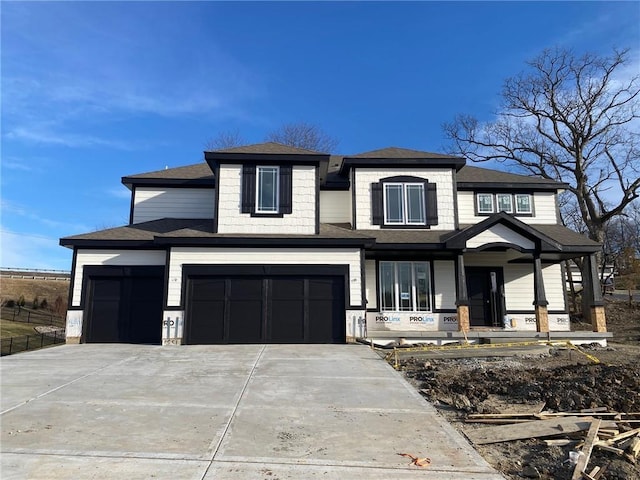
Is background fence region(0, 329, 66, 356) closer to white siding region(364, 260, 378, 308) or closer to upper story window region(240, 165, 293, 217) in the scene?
upper story window region(240, 165, 293, 217)

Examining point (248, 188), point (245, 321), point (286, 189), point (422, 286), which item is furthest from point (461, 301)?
point (248, 188)

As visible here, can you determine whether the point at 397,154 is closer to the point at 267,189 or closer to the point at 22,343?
the point at 267,189

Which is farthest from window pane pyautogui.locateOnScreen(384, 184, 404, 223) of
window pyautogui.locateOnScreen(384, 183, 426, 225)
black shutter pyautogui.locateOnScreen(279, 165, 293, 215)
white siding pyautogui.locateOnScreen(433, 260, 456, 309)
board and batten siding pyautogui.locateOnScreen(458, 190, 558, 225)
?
black shutter pyautogui.locateOnScreen(279, 165, 293, 215)

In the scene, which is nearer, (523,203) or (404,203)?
(404,203)

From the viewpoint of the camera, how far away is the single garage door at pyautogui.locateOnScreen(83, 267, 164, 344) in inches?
562

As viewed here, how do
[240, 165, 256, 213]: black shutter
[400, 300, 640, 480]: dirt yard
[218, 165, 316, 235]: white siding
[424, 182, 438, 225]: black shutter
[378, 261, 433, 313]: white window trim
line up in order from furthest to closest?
[424, 182, 438, 225]: black shutter
[378, 261, 433, 313]: white window trim
[240, 165, 256, 213]: black shutter
[218, 165, 316, 235]: white siding
[400, 300, 640, 480]: dirt yard

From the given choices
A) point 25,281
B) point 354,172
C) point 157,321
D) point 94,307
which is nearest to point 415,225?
point 354,172

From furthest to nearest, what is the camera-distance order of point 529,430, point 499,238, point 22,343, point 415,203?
point 22,343
point 415,203
point 499,238
point 529,430

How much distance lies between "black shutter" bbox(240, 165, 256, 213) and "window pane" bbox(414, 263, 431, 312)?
256 inches

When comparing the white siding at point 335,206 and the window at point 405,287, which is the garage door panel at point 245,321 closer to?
the window at point 405,287

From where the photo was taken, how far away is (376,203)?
16.5m

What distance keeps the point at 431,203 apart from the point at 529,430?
11.8 m

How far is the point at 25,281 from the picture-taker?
4534cm

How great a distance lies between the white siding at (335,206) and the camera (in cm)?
1706
